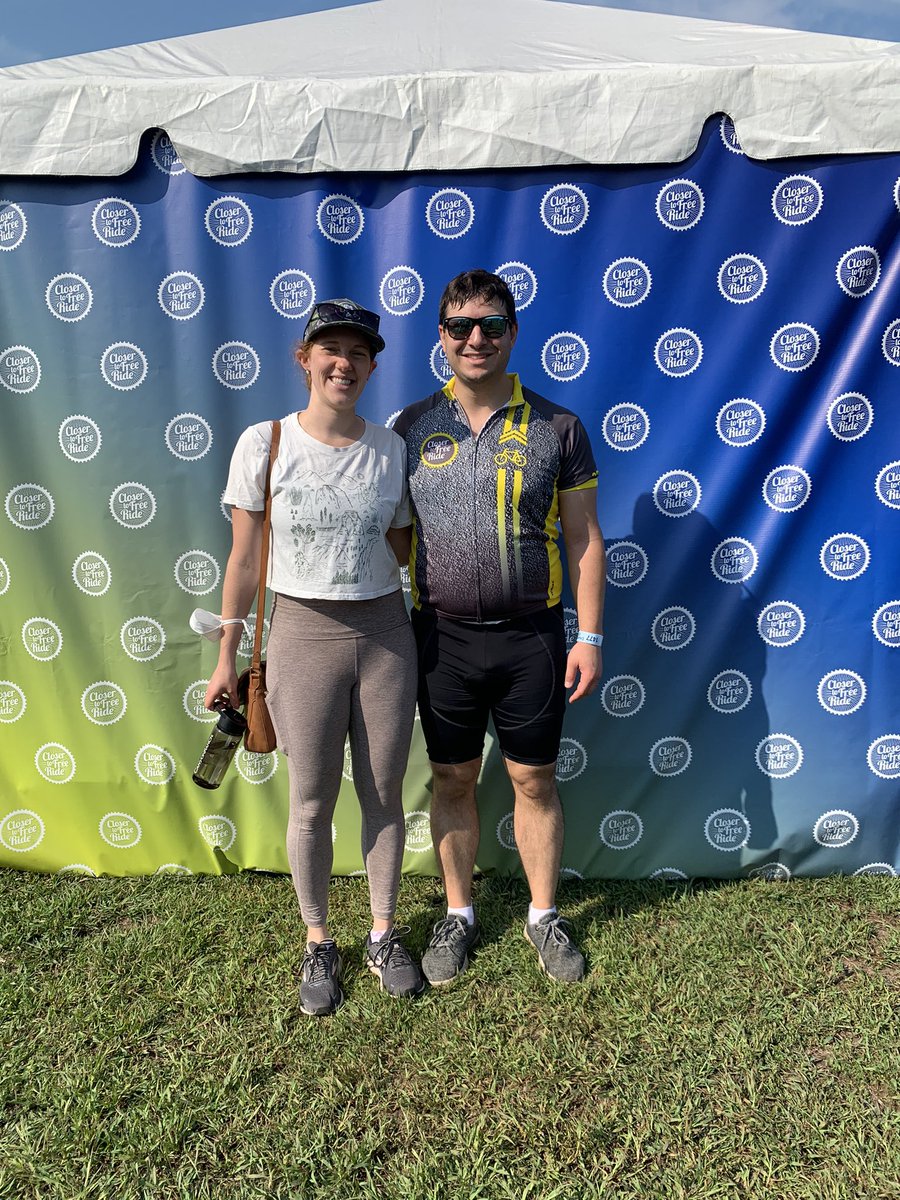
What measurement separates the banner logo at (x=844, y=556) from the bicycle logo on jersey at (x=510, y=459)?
1339mm

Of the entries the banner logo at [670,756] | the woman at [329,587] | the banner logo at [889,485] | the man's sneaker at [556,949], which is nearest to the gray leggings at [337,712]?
the woman at [329,587]

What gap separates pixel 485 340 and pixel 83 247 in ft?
5.34

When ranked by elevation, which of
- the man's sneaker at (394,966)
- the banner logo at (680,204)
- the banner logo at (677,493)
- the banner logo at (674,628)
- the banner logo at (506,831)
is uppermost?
the banner logo at (680,204)

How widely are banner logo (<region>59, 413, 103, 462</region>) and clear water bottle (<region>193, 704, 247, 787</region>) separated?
1203 mm

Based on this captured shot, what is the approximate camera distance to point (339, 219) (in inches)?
106

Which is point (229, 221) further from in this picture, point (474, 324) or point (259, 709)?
point (259, 709)

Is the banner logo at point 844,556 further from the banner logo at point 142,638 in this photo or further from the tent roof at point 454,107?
the banner logo at point 142,638

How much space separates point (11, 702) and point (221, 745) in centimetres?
123

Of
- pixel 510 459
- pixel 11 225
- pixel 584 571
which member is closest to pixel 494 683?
pixel 584 571

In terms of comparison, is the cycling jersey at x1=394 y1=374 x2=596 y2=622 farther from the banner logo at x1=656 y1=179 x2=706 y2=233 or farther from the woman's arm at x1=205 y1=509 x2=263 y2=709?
the banner logo at x1=656 y1=179 x2=706 y2=233

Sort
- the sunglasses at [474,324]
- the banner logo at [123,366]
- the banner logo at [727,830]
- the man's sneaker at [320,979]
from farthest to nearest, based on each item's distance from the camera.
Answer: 1. the banner logo at [727,830]
2. the banner logo at [123,366]
3. the man's sneaker at [320,979]
4. the sunglasses at [474,324]

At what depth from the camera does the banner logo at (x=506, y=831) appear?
3.06 meters

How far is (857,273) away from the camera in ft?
8.70

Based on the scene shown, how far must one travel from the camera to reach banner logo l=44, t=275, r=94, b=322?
2.77 meters
